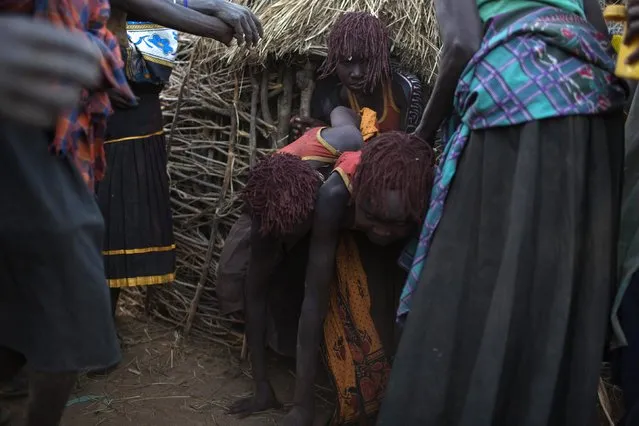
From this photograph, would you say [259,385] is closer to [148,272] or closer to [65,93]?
[148,272]

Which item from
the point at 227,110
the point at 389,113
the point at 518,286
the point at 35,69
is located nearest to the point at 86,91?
the point at 35,69

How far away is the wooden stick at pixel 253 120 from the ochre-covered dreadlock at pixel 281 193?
758 mm

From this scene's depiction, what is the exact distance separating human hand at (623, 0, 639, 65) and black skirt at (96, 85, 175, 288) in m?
1.87

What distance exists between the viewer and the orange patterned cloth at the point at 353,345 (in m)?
2.75

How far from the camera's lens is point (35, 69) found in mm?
1293

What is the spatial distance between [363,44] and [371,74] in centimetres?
12

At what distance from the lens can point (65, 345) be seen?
1753 mm

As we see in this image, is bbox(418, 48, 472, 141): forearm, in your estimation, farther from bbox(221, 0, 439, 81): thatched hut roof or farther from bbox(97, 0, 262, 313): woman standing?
bbox(97, 0, 262, 313): woman standing

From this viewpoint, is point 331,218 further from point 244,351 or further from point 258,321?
point 244,351

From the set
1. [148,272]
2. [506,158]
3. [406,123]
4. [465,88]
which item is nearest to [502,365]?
[506,158]

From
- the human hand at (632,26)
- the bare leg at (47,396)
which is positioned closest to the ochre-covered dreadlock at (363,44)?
the human hand at (632,26)

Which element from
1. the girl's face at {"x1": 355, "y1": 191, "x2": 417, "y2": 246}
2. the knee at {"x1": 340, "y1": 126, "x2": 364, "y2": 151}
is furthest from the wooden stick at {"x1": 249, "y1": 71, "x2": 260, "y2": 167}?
the girl's face at {"x1": 355, "y1": 191, "x2": 417, "y2": 246}

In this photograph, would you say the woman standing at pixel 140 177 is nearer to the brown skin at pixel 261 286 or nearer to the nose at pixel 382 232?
the brown skin at pixel 261 286

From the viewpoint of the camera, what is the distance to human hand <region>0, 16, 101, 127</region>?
128 centimetres
